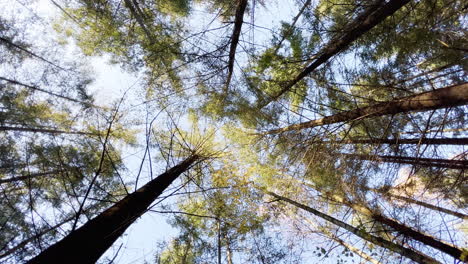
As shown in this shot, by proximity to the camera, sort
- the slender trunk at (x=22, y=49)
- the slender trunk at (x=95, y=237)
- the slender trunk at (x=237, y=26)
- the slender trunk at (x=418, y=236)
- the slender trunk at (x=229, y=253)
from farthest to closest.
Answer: the slender trunk at (x=22, y=49) < the slender trunk at (x=229, y=253) < the slender trunk at (x=237, y=26) < the slender trunk at (x=418, y=236) < the slender trunk at (x=95, y=237)

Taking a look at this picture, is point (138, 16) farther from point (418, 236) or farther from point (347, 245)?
point (347, 245)

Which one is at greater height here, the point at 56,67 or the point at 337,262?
the point at 56,67

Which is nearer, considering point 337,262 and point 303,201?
point 337,262

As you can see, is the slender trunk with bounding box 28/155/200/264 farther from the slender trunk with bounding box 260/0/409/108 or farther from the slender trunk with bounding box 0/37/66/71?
the slender trunk with bounding box 0/37/66/71

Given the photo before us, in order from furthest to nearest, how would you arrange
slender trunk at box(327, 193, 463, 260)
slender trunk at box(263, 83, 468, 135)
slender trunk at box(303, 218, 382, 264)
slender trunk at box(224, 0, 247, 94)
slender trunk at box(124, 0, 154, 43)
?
slender trunk at box(124, 0, 154, 43), slender trunk at box(303, 218, 382, 264), slender trunk at box(224, 0, 247, 94), slender trunk at box(327, 193, 463, 260), slender trunk at box(263, 83, 468, 135)

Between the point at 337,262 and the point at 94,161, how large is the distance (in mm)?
8524

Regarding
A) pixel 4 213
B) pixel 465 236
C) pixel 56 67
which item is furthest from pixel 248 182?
pixel 4 213

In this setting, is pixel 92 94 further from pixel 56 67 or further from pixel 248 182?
pixel 248 182

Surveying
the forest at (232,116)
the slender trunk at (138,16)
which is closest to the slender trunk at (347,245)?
the forest at (232,116)

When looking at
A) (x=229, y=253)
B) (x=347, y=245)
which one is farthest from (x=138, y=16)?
(x=347, y=245)

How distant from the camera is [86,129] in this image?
10133 mm

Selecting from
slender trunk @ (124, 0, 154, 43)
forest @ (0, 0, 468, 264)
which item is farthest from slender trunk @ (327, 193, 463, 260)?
slender trunk @ (124, 0, 154, 43)

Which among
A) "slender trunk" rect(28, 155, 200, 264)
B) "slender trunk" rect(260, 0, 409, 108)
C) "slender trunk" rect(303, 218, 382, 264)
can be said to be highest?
"slender trunk" rect(260, 0, 409, 108)

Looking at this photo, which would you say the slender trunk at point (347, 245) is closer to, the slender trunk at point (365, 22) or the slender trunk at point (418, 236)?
the slender trunk at point (418, 236)
